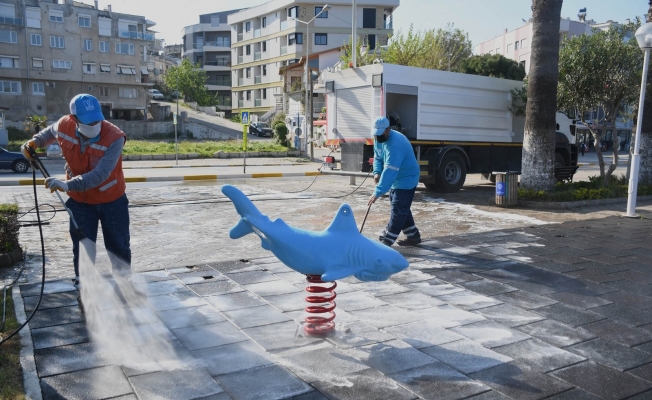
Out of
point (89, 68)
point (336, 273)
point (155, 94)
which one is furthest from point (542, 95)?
point (155, 94)

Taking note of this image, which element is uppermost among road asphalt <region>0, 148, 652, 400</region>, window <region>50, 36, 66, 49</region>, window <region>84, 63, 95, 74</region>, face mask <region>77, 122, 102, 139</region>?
window <region>50, 36, 66, 49</region>

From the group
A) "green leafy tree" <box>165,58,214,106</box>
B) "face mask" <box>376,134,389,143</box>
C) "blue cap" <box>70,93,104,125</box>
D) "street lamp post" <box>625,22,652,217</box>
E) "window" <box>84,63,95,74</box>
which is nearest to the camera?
"blue cap" <box>70,93,104,125</box>

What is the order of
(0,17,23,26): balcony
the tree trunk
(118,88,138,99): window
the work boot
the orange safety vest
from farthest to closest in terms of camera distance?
(118,88,138,99): window, (0,17,23,26): balcony, the tree trunk, the work boot, the orange safety vest

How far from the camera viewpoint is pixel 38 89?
49156mm

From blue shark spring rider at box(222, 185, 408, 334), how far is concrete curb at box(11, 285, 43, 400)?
1.54m

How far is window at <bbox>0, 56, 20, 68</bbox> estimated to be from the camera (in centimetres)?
4778

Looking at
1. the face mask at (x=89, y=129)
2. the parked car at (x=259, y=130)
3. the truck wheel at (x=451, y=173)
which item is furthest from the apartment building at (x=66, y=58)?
the face mask at (x=89, y=129)

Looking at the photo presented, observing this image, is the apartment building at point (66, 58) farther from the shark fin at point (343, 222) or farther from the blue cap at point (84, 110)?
the shark fin at point (343, 222)

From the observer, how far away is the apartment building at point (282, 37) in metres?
55.2

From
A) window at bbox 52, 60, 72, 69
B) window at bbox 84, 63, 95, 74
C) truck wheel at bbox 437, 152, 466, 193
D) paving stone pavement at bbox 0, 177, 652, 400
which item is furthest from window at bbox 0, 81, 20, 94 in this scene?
paving stone pavement at bbox 0, 177, 652, 400

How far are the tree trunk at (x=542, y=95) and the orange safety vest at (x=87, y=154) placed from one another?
933cm

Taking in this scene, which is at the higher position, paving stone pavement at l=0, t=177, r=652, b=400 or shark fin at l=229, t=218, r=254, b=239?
shark fin at l=229, t=218, r=254, b=239

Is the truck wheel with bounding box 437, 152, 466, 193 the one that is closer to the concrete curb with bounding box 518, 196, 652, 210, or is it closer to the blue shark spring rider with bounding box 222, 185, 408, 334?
the concrete curb with bounding box 518, 196, 652, 210

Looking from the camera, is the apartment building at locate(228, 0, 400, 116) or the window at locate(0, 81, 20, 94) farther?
the apartment building at locate(228, 0, 400, 116)
